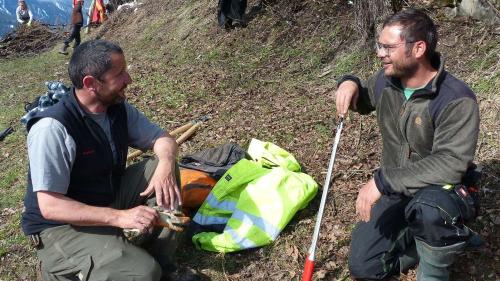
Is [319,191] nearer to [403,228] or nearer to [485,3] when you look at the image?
[403,228]

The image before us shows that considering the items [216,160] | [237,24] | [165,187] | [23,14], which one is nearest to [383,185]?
[165,187]

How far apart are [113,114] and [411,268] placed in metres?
2.33

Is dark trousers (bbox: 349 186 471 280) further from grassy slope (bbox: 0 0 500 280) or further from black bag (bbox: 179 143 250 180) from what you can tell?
black bag (bbox: 179 143 250 180)

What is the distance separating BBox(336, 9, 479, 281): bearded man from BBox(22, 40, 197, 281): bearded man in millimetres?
1390

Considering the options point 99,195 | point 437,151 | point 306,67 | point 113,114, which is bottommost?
point 306,67

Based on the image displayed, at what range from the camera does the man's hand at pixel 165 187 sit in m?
3.08

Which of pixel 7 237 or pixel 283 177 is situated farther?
pixel 7 237

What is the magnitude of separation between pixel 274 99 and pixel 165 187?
350cm

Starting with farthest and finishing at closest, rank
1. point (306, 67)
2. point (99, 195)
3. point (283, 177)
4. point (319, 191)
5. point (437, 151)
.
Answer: point (306, 67) → point (319, 191) → point (283, 177) → point (99, 195) → point (437, 151)

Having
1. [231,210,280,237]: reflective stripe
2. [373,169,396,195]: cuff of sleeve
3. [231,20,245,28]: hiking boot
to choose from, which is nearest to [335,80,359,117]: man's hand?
[373,169,396,195]: cuff of sleeve

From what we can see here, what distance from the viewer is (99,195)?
3.15 meters

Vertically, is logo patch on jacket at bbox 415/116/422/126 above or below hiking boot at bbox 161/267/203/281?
above

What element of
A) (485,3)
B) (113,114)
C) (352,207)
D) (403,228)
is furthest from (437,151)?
(485,3)

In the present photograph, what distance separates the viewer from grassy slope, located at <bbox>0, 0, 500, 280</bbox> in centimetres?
359
